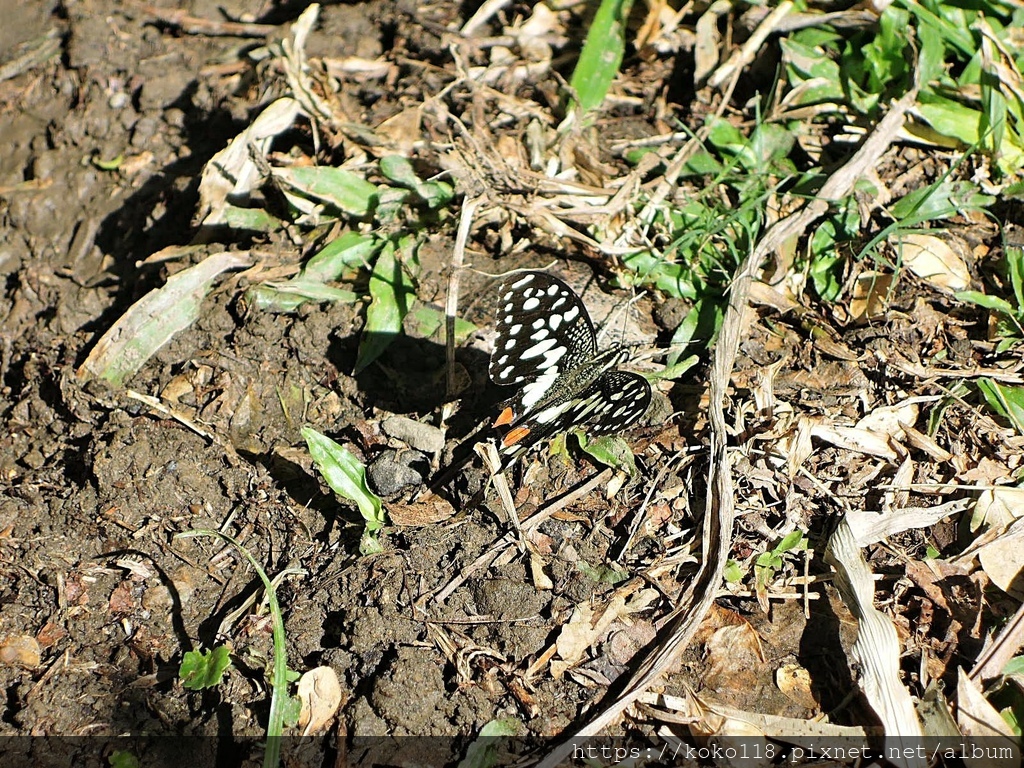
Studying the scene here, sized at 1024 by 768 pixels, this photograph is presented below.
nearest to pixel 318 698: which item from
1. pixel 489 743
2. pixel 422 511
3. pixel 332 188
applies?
pixel 489 743

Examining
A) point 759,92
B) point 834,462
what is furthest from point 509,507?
point 759,92

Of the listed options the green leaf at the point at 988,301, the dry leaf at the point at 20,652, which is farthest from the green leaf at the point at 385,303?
the green leaf at the point at 988,301

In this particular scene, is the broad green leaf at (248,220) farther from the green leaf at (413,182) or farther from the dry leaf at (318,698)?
the dry leaf at (318,698)

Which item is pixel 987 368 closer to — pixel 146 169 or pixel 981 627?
pixel 981 627

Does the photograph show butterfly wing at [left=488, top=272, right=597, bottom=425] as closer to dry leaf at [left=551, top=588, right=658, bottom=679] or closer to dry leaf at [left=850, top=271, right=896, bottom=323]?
dry leaf at [left=551, top=588, right=658, bottom=679]

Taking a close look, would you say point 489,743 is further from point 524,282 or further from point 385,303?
point 385,303

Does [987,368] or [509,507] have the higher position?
[987,368]

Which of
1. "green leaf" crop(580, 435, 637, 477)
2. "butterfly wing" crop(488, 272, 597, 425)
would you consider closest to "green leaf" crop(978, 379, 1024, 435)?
"green leaf" crop(580, 435, 637, 477)
